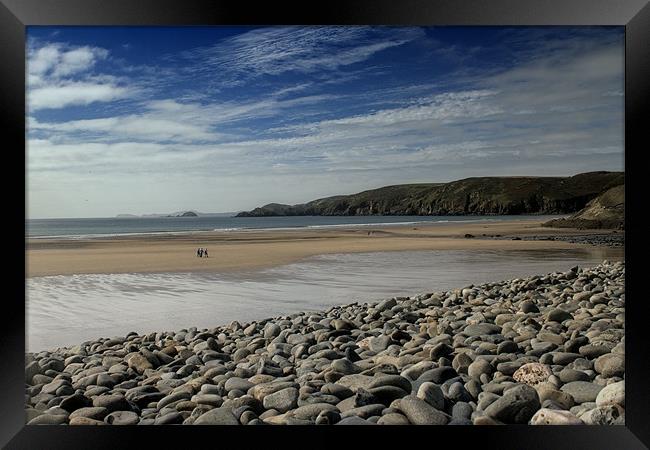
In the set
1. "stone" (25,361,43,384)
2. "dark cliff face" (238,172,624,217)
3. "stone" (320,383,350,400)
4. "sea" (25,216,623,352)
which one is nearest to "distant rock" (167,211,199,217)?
"dark cliff face" (238,172,624,217)

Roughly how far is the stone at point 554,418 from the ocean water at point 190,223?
961 cm

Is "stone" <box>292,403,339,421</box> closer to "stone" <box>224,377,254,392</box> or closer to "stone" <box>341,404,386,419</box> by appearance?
"stone" <box>341,404,386,419</box>

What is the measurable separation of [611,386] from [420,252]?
21.0 ft

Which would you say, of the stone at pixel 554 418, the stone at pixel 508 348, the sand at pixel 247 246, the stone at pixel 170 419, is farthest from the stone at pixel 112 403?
the sand at pixel 247 246

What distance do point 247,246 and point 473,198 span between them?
220 inches

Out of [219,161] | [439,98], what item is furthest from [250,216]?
[439,98]

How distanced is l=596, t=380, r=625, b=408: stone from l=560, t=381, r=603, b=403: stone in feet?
0.12

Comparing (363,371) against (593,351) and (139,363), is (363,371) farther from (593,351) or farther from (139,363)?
(139,363)

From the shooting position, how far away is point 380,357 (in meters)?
2.60

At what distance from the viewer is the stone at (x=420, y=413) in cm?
192

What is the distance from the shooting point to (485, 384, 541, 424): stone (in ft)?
6.41

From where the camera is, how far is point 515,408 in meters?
1.97

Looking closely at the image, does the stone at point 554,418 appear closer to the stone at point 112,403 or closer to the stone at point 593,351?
the stone at point 593,351

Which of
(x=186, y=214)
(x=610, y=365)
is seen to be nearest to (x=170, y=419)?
(x=610, y=365)
